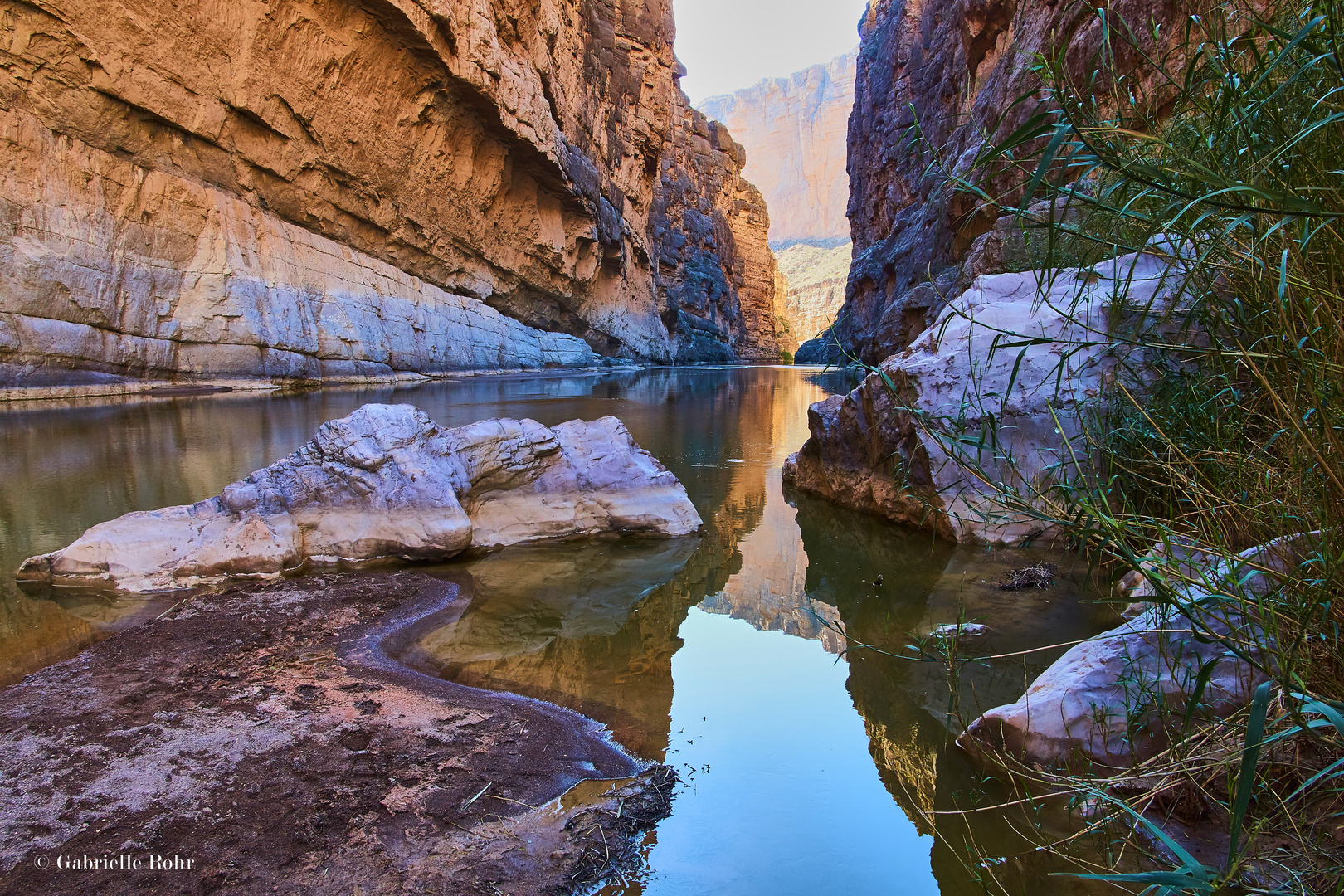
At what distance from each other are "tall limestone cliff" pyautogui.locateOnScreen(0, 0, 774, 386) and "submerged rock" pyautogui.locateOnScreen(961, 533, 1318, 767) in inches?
603

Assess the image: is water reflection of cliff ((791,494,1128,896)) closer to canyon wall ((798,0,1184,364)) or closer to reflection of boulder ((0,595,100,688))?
canyon wall ((798,0,1184,364))

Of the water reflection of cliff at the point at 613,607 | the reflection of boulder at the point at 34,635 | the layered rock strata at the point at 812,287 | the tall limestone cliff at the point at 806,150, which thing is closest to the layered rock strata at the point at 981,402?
the water reflection of cliff at the point at 613,607

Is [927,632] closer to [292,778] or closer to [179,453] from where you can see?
[292,778]

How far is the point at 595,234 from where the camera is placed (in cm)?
2719

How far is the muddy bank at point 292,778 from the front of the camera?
1.81 meters

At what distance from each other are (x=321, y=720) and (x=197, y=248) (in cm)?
1528

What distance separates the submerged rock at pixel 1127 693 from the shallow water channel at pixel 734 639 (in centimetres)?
28

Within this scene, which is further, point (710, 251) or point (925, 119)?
point (710, 251)

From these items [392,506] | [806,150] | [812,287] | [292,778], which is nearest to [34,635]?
[392,506]

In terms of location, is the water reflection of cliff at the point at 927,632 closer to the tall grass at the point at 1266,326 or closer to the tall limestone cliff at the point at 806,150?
the tall grass at the point at 1266,326

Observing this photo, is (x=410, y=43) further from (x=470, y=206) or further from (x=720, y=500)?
(x=720, y=500)

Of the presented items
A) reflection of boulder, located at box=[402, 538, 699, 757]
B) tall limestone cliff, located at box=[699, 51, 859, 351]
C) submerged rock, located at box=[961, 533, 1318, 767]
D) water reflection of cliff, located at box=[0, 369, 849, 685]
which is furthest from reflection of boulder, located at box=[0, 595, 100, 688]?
tall limestone cliff, located at box=[699, 51, 859, 351]

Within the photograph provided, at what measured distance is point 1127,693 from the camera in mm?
2115

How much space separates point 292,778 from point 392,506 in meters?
2.68
